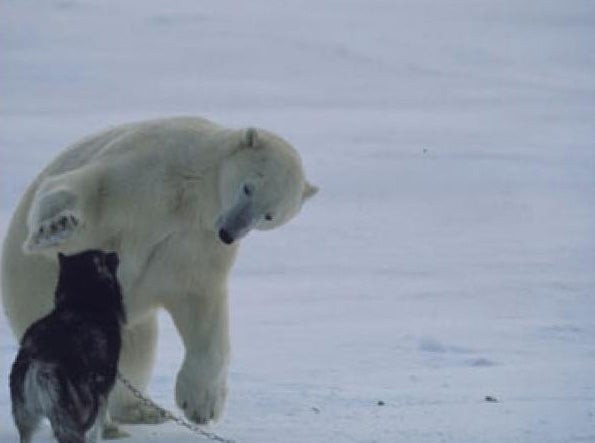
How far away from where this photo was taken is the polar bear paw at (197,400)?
16.5ft

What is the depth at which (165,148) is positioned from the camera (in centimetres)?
502

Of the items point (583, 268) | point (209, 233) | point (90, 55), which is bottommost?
point (90, 55)

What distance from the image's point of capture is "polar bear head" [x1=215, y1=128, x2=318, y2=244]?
15.9ft

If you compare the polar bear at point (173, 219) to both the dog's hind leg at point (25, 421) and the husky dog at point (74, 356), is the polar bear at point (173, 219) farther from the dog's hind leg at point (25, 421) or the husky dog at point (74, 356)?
the dog's hind leg at point (25, 421)

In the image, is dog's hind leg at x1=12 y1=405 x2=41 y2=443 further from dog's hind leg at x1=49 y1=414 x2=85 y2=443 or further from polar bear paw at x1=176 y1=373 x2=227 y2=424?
polar bear paw at x1=176 y1=373 x2=227 y2=424

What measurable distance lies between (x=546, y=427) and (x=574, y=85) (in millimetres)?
11838

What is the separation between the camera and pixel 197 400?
503 centimetres

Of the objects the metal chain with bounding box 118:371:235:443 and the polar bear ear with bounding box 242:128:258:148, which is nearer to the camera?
the metal chain with bounding box 118:371:235:443

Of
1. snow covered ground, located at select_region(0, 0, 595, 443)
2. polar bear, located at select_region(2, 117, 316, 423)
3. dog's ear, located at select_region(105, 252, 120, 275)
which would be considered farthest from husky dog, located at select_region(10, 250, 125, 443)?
snow covered ground, located at select_region(0, 0, 595, 443)

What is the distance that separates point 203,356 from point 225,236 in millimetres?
450

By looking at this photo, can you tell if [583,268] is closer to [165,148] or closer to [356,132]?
[165,148]

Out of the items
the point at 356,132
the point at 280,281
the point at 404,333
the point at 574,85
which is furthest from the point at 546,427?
the point at 574,85

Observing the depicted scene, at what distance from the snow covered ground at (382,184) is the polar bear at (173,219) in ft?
0.97

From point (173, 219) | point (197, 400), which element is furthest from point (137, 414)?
point (173, 219)
